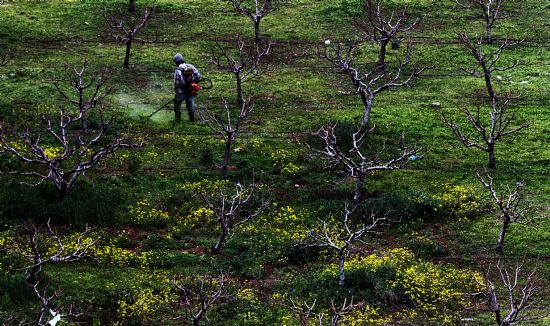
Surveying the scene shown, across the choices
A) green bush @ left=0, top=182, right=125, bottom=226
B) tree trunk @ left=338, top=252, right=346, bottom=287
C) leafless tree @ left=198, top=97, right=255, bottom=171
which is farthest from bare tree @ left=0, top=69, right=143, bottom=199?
tree trunk @ left=338, top=252, right=346, bottom=287

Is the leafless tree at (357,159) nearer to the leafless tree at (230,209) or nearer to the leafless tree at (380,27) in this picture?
the leafless tree at (230,209)

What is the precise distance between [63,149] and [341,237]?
29.8 feet

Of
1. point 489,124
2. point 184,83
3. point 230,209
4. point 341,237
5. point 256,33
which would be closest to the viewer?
point 341,237

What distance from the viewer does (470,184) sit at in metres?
22.1

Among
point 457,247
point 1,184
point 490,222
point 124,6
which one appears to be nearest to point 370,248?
point 457,247

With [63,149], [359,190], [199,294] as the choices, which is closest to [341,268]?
[199,294]

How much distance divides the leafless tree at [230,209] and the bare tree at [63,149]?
261 cm

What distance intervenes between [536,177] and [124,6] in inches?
857

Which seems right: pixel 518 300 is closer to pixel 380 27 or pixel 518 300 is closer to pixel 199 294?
pixel 199 294

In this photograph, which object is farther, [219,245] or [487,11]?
[487,11]

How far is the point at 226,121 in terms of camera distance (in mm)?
26141

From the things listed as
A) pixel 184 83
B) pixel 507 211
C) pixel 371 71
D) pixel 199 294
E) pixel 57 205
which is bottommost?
pixel 199 294

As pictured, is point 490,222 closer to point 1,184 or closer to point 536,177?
point 536,177

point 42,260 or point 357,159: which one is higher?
point 357,159
